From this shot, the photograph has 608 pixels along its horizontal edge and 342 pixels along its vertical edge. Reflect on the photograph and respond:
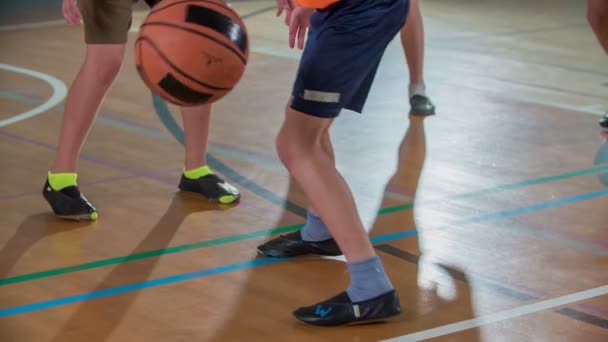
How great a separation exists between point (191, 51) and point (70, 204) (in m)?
1.20

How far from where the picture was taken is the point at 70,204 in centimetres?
447

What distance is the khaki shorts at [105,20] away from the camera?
441 cm

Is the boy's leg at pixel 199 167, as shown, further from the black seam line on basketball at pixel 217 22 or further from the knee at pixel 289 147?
the knee at pixel 289 147

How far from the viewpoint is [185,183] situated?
4.87 m

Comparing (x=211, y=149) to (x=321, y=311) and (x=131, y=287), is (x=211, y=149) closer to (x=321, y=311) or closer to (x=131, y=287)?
(x=131, y=287)

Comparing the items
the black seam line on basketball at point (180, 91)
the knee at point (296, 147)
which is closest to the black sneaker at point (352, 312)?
the knee at point (296, 147)

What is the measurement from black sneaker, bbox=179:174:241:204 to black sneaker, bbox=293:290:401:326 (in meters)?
1.34


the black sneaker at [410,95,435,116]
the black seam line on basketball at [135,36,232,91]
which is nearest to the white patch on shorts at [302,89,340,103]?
the black seam line on basketball at [135,36,232,91]

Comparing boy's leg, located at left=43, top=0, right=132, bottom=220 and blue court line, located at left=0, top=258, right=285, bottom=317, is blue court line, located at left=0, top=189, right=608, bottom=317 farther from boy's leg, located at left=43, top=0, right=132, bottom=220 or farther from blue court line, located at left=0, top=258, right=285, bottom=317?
boy's leg, located at left=43, top=0, right=132, bottom=220

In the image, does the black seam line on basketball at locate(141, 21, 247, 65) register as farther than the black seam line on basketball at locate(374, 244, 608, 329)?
Yes

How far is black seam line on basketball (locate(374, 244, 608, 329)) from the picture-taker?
11.3ft

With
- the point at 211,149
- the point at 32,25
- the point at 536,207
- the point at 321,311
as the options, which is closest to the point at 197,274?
the point at 321,311

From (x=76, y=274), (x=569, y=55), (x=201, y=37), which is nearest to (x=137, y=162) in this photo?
(x=76, y=274)

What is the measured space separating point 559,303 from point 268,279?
0.99 m
